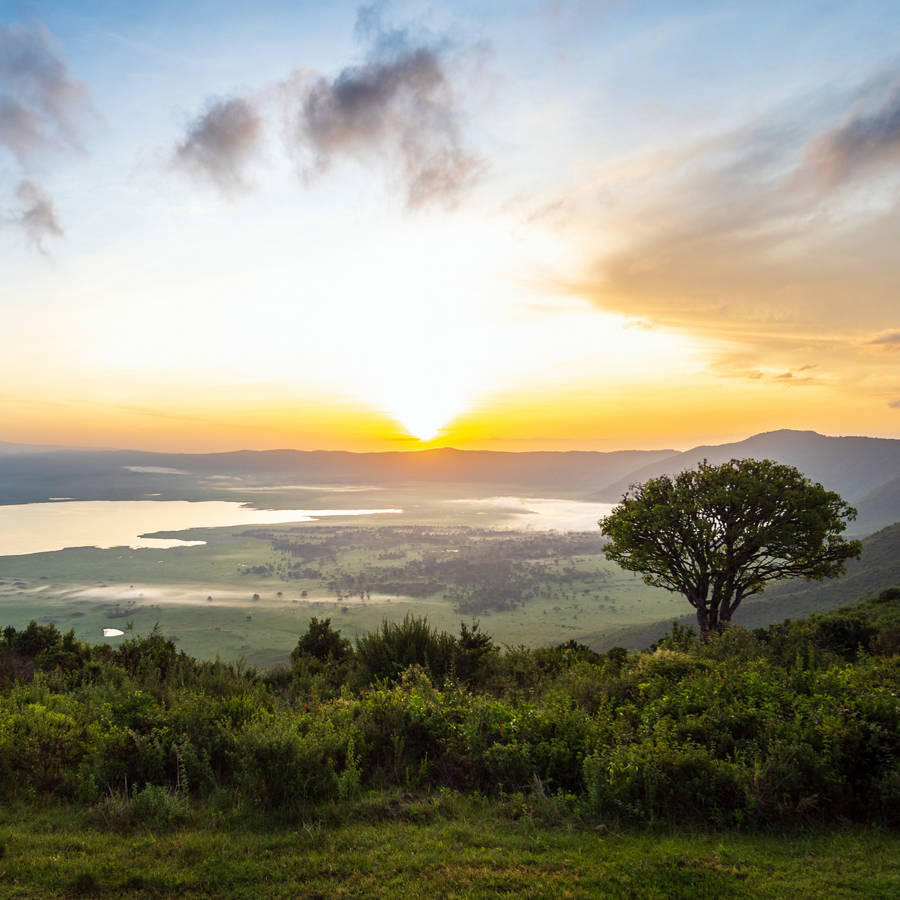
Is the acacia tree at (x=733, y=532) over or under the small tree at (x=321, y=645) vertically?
over

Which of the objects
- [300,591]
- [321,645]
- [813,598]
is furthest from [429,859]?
[300,591]

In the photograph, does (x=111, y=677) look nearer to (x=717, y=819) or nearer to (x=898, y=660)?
(x=717, y=819)

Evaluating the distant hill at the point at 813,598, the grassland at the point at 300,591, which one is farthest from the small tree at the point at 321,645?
the grassland at the point at 300,591

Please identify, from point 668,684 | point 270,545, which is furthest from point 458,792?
point 270,545

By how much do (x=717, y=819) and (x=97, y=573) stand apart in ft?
516

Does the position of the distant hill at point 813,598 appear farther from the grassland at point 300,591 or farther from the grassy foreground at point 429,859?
the grassy foreground at point 429,859

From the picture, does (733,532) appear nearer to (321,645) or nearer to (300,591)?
(321,645)

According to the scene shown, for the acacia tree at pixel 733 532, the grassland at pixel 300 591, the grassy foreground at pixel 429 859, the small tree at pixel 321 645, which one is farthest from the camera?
the grassland at pixel 300 591

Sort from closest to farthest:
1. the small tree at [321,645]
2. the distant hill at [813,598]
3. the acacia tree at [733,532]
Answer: the small tree at [321,645] → the acacia tree at [733,532] → the distant hill at [813,598]

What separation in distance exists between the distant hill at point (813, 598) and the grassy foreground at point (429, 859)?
51497 mm

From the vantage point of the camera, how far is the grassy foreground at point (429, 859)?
202 inches

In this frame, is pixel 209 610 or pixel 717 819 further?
pixel 209 610

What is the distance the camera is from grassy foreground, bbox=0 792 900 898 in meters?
5.14

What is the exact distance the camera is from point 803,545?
67.9 ft
